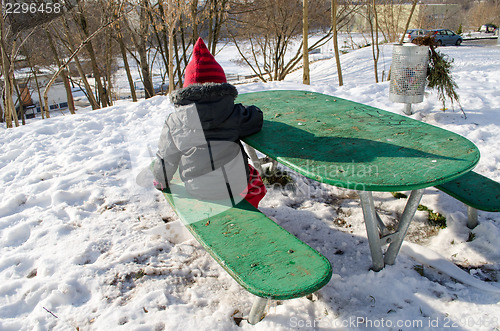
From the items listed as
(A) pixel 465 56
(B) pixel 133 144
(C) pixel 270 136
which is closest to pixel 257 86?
(B) pixel 133 144

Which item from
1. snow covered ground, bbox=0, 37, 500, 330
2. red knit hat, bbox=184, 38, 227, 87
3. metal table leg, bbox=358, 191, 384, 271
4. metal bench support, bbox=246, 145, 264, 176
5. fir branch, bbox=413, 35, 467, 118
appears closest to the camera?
snow covered ground, bbox=0, 37, 500, 330

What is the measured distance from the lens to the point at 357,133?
2.33 metres

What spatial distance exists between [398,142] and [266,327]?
128 cm

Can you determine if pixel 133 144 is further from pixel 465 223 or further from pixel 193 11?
pixel 193 11

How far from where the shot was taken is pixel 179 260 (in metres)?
2.42

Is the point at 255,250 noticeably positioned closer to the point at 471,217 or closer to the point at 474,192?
the point at 474,192

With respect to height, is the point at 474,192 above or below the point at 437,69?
below

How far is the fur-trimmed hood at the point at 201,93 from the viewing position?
2207 millimetres

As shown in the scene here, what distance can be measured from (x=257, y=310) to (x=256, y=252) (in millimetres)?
298

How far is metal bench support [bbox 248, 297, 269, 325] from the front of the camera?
1751mm

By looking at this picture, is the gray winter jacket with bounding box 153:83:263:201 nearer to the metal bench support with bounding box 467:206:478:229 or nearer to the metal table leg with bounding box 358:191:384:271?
the metal table leg with bounding box 358:191:384:271

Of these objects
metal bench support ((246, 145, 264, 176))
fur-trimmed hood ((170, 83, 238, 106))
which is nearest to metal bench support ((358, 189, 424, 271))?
fur-trimmed hood ((170, 83, 238, 106))

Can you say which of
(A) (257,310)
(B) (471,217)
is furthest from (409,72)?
(A) (257,310)

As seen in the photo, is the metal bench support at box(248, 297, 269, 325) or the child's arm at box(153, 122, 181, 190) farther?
the child's arm at box(153, 122, 181, 190)
